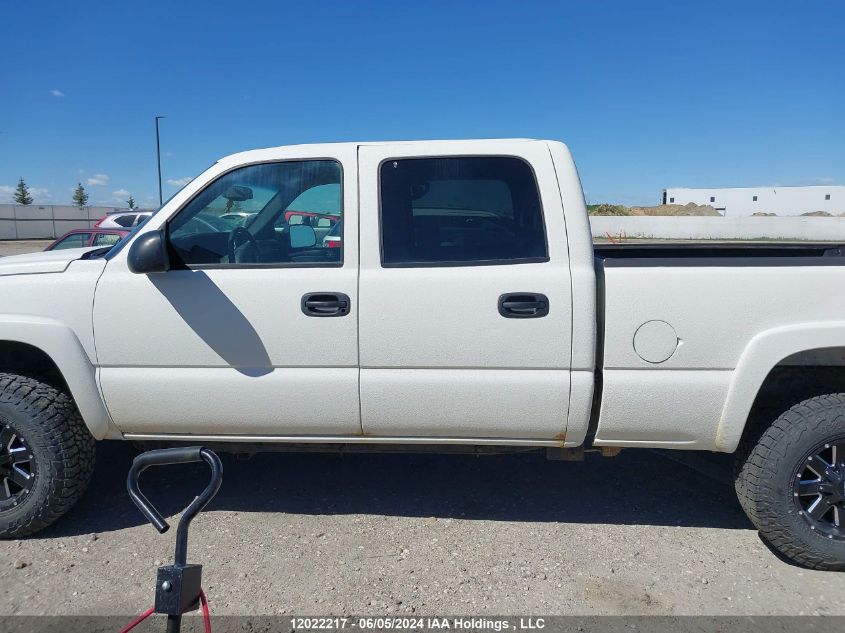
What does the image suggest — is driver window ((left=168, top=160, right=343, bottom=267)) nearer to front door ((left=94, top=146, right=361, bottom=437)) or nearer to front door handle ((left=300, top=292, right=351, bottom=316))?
front door ((left=94, top=146, right=361, bottom=437))

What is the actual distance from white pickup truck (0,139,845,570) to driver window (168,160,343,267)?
11 millimetres

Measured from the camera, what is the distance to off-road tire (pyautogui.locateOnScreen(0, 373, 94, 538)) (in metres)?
3.27

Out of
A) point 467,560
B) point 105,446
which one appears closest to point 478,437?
point 467,560

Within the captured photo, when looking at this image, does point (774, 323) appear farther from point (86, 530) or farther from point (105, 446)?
point (105, 446)

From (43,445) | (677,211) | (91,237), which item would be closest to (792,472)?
(43,445)

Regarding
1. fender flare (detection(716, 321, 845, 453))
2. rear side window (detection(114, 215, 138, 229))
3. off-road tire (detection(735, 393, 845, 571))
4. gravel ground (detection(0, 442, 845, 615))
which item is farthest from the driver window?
rear side window (detection(114, 215, 138, 229))

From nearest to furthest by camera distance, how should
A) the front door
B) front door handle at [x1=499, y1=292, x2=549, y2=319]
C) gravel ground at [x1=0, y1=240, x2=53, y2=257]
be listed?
front door handle at [x1=499, y1=292, x2=549, y2=319], the front door, gravel ground at [x1=0, y1=240, x2=53, y2=257]

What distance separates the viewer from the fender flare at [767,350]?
113 inches

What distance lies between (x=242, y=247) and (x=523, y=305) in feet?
4.76

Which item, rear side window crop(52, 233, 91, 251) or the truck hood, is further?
rear side window crop(52, 233, 91, 251)

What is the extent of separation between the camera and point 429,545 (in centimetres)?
336

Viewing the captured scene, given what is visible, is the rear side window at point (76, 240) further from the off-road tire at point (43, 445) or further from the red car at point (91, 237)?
the off-road tire at point (43, 445)

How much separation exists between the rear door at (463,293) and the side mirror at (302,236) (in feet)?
1.06

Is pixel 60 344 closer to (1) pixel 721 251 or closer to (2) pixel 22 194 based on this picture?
(1) pixel 721 251
